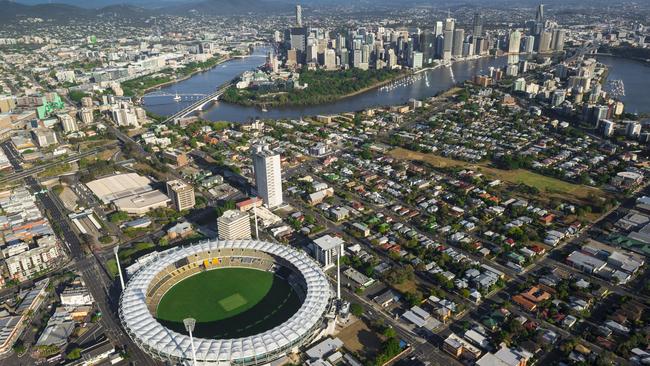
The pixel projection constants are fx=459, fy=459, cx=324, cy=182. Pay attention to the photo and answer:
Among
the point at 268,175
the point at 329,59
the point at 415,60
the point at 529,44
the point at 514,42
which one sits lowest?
the point at 268,175

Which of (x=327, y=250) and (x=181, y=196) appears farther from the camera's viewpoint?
(x=181, y=196)

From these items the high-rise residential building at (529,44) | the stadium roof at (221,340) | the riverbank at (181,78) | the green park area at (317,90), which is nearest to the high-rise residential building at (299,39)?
the riverbank at (181,78)

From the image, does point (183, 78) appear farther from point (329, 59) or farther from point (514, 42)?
point (514, 42)

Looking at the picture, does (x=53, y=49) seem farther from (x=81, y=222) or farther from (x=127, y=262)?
(x=127, y=262)

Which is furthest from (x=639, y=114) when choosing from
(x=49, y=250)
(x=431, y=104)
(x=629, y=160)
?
(x=49, y=250)

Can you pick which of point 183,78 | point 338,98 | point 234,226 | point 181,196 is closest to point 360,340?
point 234,226

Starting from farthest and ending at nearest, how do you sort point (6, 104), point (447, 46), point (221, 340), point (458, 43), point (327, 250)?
point (458, 43), point (447, 46), point (6, 104), point (327, 250), point (221, 340)

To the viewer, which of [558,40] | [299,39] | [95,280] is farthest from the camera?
[558,40]
